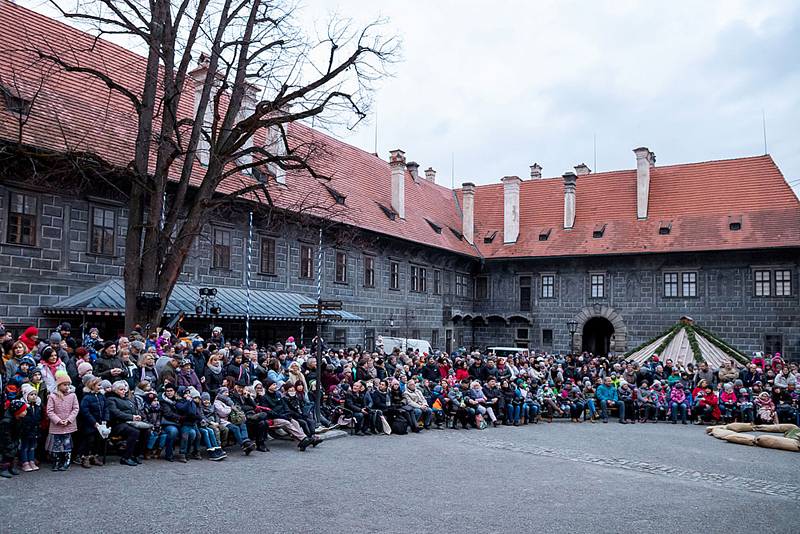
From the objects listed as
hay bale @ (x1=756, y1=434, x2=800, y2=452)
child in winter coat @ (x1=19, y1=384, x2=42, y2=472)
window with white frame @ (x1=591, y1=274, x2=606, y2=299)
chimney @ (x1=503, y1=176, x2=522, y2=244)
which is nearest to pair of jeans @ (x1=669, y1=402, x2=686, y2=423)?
hay bale @ (x1=756, y1=434, x2=800, y2=452)

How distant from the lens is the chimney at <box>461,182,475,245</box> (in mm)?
38969

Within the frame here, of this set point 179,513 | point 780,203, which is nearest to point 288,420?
point 179,513

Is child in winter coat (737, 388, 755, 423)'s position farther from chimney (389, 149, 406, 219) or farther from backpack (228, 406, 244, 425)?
chimney (389, 149, 406, 219)

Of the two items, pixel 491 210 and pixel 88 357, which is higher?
pixel 491 210

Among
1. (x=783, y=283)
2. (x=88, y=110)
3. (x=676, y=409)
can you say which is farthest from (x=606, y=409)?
(x=88, y=110)

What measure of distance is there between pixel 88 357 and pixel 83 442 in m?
2.27

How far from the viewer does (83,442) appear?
10320 mm

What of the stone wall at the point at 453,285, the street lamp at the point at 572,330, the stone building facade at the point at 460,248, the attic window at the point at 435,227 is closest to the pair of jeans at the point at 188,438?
the stone building facade at the point at 460,248

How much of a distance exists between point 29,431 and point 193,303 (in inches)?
417

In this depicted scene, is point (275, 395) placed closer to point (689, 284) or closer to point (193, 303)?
point (193, 303)

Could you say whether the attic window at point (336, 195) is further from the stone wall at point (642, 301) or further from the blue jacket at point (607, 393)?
the blue jacket at point (607, 393)

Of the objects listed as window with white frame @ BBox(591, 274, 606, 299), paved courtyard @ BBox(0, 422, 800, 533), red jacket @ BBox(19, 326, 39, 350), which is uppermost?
window with white frame @ BBox(591, 274, 606, 299)

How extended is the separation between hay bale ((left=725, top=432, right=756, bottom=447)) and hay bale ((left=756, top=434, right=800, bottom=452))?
0.16m

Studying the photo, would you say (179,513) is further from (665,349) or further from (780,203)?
(780,203)
